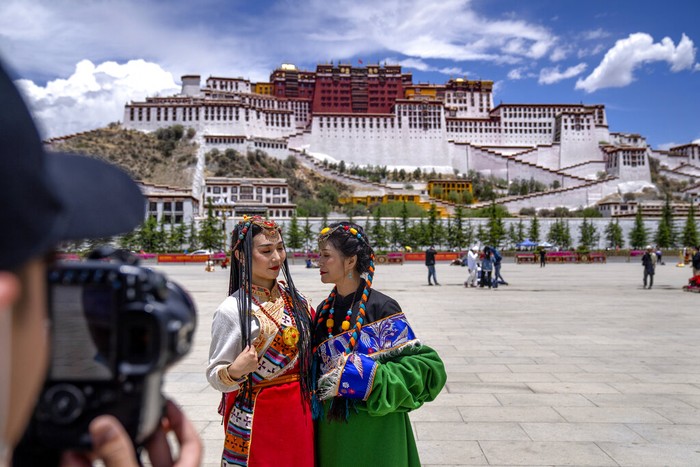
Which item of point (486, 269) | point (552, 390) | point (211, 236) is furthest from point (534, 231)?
point (552, 390)

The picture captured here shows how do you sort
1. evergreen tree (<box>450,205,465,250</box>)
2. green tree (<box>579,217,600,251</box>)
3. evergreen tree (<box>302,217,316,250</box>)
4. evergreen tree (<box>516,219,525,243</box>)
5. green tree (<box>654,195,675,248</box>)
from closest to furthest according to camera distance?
evergreen tree (<box>302,217,316,250</box>) < evergreen tree (<box>450,205,465,250</box>) < green tree (<box>654,195,675,248</box>) < green tree (<box>579,217,600,251</box>) < evergreen tree (<box>516,219,525,243</box>)

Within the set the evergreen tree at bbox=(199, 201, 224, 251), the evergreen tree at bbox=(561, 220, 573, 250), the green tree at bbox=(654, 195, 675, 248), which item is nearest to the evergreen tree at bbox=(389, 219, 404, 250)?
the evergreen tree at bbox=(561, 220, 573, 250)

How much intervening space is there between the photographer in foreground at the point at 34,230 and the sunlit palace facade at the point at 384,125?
3047 inches

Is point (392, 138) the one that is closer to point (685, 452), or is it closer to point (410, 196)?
point (410, 196)

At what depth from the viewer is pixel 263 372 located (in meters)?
2.59

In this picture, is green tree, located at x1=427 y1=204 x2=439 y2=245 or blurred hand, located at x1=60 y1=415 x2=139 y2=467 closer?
blurred hand, located at x1=60 y1=415 x2=139 y2=467

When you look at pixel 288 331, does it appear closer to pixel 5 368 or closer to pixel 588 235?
pixel 5 368

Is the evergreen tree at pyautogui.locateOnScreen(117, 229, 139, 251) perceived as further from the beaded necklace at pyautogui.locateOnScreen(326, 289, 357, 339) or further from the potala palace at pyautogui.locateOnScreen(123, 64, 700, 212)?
the potala palace at pyautogui.locateOnScreen(123, 64, 700, 212)

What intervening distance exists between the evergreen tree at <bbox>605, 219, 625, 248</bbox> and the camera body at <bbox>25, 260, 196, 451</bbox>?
6355 cm

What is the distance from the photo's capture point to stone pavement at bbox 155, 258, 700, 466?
3.99 metres

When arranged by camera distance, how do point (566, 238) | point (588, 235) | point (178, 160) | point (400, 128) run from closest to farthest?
point (588, 235)
point (566, 238)
point (178, 160)
point (400, 128)

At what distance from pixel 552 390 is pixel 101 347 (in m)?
5.45

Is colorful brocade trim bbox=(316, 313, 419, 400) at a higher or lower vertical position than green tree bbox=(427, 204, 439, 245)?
lower

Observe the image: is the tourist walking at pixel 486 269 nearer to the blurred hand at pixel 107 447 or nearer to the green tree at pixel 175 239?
the blurred hand at pixel 107 447
